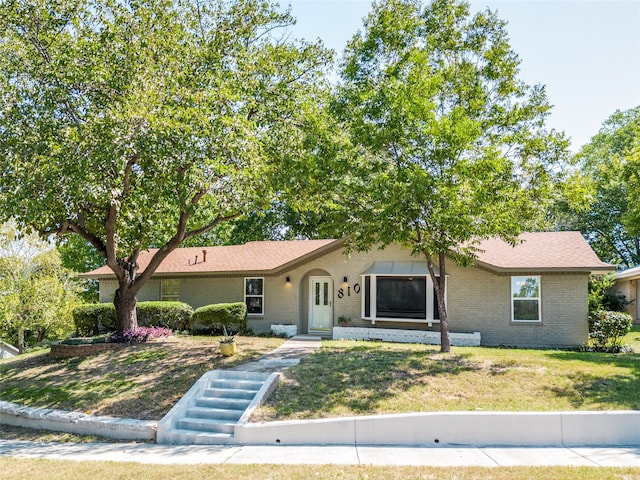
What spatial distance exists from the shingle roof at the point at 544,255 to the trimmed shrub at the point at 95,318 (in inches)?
595

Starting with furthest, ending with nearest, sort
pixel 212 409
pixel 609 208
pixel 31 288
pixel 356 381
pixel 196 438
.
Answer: pixel 609 208, pixel 31 288, pixel 356 381, pixel 212 409, pixel 196 438

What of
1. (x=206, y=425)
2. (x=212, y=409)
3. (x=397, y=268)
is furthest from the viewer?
→ (x=397, y=268)

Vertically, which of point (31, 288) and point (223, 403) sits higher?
point (31, 288)

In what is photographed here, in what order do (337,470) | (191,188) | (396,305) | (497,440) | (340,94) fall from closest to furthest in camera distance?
1. (337,470)
2. (497,440)
3. (191,188)
4. (340,94)
5. (396,305)

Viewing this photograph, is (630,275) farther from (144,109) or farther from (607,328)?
(144,109)

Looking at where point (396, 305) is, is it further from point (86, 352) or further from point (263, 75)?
point (86, 352)

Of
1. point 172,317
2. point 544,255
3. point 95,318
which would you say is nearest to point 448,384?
point 544,255

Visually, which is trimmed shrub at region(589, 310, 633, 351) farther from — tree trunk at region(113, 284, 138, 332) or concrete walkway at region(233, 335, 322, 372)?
tree trunk at region(113, 284, 138, 332)

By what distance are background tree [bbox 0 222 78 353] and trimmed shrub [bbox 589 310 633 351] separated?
23.4 metres

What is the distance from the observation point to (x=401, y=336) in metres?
17.6

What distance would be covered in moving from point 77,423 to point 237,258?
1189 cm

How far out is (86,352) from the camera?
1521 centimetres

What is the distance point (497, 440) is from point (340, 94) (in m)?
9.66

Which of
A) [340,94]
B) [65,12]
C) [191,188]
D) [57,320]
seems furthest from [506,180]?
[57,320]
